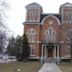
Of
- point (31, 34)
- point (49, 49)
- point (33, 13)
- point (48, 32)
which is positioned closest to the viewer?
point (31, 34)

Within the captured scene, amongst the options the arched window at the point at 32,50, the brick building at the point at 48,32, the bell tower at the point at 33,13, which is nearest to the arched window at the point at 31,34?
the brick building at the point at 48,32

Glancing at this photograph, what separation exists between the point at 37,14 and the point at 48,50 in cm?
832

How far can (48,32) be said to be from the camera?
212 ft

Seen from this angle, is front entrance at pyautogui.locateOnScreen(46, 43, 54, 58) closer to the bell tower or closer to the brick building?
the brick building

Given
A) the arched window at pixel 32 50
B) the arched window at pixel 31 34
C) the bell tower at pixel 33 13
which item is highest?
the bell tower at pixel 33 13

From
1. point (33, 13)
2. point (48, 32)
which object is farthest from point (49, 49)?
point (33, 13)

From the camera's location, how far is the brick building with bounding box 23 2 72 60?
63.2 m

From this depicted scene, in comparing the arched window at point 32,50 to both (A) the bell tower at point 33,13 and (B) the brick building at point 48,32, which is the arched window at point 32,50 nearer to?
(B) the brick building at point 48,32

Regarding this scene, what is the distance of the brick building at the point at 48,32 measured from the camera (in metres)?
63.2

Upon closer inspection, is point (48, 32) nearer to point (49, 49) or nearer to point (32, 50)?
point (49, 49)

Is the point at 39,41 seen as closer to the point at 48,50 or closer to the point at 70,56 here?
the point at 48,50

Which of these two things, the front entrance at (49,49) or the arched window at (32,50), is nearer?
the arched window at (32,50)

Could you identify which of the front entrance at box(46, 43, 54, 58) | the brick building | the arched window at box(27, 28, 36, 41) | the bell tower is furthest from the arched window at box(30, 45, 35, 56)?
the bell tower

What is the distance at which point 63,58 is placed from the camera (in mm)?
62062
